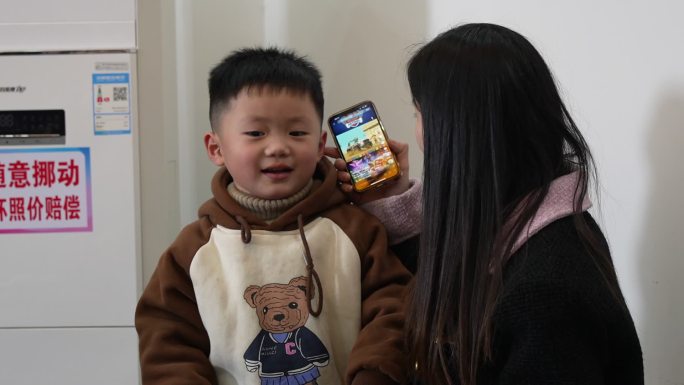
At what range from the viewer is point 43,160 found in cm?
136

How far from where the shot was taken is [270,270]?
3.26 ft

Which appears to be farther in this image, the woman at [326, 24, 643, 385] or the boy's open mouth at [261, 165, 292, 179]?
the boy's open mouth at [261, 165, 292, 179]

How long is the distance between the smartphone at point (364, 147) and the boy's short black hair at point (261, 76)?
51 millimetres

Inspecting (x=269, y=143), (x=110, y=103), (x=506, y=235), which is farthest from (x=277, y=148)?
(x=110, y=103)

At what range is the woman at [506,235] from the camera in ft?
2.15

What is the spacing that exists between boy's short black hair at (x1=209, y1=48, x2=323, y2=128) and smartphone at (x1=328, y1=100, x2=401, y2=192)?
5 cm

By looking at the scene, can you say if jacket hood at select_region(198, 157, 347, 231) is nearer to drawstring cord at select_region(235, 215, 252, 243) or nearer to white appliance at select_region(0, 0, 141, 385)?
drawstring cord at select_region(235, 215, 252, 243)

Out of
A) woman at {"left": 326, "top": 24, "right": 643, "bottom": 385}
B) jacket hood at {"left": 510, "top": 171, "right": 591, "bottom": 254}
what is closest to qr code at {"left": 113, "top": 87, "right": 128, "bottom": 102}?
woman at {"left": 326, "top": 24, "right": 643, "bottom": 385}

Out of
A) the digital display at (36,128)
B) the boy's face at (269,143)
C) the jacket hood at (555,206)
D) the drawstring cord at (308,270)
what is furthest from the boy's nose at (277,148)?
the digital display at (36,128)

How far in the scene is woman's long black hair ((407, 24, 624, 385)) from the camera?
0.72 meters

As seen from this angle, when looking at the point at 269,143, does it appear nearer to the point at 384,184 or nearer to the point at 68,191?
the point at 384,184

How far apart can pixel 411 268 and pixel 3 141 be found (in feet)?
2.82

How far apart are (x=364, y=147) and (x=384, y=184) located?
7 cm

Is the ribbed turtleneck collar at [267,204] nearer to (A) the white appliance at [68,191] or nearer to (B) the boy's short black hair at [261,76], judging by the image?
(B) the boy's short black hair at [261,76]
